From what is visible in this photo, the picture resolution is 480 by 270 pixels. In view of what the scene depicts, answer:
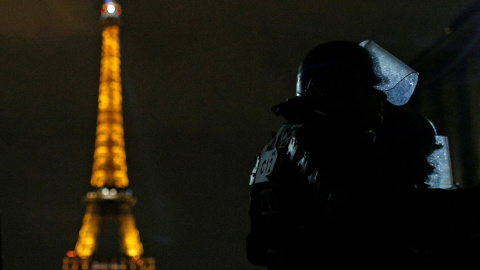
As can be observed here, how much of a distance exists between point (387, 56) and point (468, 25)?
3.26 feet

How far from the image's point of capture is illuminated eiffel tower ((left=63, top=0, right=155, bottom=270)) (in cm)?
4534

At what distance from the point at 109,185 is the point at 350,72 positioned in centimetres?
4436

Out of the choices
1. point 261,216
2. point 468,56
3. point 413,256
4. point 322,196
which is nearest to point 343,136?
point 322,196

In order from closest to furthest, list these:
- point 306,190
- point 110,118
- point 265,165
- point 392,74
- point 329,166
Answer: point 329,166, point 306,190, point 392,74, point 265,165, point 110,118

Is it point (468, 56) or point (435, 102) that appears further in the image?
point (435, 102)

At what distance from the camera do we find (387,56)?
3619 mm

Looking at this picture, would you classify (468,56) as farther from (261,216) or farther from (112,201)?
(112,201)

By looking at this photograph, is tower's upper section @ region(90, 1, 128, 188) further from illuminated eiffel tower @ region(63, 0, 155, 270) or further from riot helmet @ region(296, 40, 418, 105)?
riot helmet @ region(296, 40, 418, 105)

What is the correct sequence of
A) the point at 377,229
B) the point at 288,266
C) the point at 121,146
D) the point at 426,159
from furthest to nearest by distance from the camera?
1. the point at 121,146
2. the point at 426,159
3. the point at 288,266
4. the point at 377,229

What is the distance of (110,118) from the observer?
45.2m

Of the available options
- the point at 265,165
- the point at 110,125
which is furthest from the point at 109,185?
the point at 265,165

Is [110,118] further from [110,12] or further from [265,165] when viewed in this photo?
[265,165]

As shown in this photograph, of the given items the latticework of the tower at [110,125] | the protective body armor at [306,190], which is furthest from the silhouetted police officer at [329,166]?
the latticework of the tower at [110,125]

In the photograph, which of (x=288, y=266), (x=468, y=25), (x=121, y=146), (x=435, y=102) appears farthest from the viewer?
(x=121, y=146)
